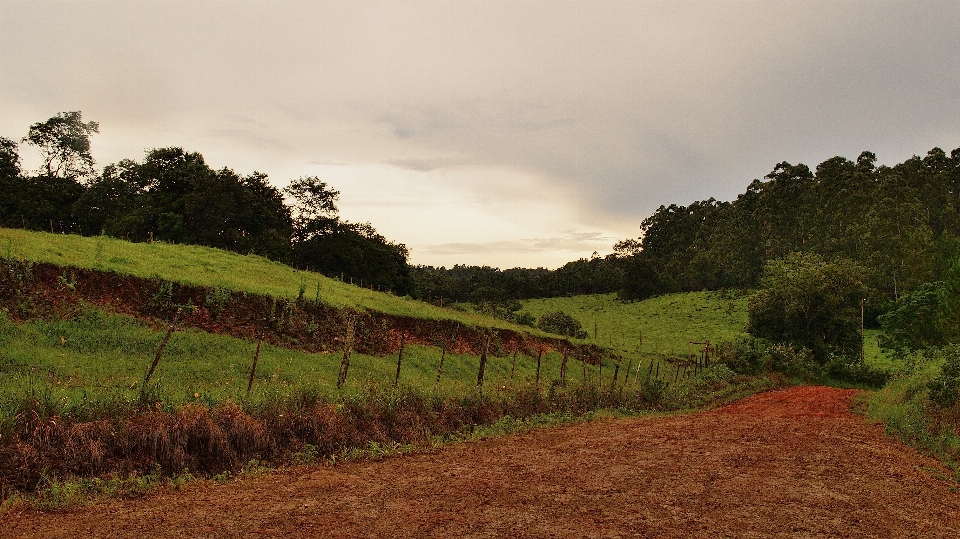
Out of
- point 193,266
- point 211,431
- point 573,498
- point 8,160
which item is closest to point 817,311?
point 573,498

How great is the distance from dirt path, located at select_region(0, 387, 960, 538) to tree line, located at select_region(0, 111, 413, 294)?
3161cm

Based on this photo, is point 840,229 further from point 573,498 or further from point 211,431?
point 211,431

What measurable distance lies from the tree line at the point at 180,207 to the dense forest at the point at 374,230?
0.34 ft

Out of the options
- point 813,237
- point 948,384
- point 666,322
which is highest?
point 813,237

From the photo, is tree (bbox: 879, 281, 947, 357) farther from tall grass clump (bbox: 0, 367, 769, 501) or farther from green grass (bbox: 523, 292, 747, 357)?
tall grass clump (bbox: 0, 367, 769, 501)

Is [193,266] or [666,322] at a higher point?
[193,266]

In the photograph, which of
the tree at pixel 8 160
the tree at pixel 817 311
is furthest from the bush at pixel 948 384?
the tree at pixel 8 160

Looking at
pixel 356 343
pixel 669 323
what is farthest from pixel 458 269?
pixel 356 343

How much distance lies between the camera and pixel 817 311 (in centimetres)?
3831

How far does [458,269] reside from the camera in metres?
160

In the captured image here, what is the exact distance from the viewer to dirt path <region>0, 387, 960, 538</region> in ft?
25.6

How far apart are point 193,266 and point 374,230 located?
3691cm

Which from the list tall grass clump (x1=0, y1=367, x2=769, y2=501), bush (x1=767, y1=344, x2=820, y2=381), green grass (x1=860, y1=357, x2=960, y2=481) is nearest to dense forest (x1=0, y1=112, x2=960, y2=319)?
bush (x1=767, y1=344, x2=820, y2=381)

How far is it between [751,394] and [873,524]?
23.0 m
